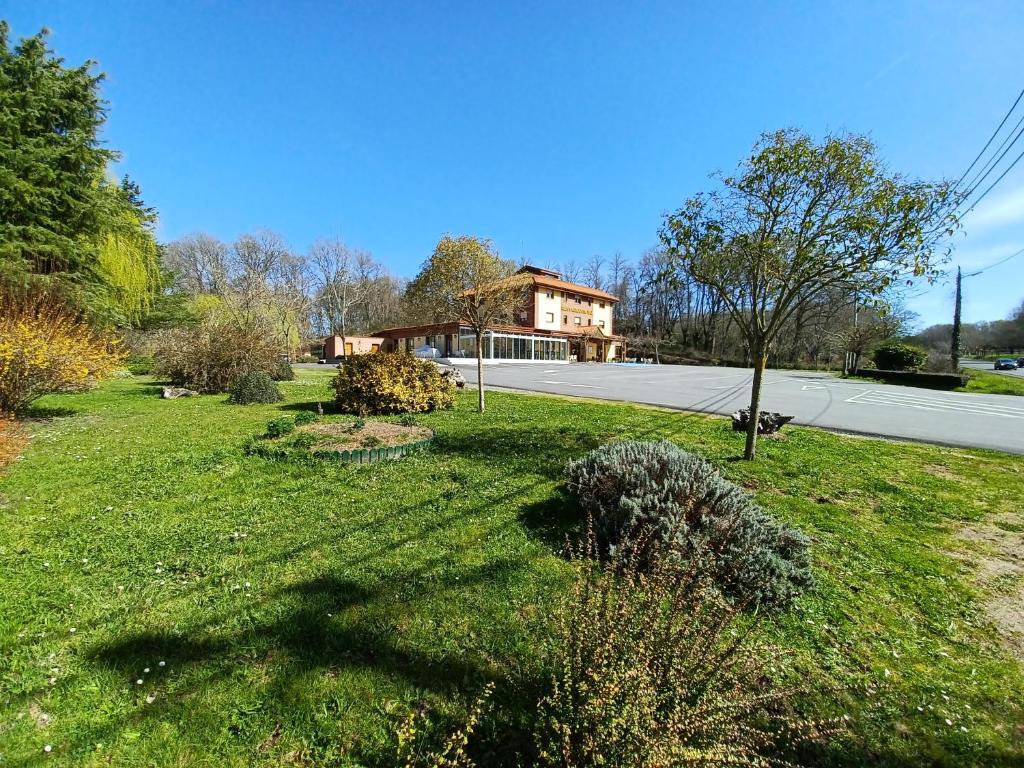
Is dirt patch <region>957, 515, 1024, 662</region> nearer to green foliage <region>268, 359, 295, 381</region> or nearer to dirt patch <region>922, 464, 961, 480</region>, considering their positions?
dirt patch <region>922, 464, 961, 480</region>

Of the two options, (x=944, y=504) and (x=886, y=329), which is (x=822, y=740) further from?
(x=886, y=329)

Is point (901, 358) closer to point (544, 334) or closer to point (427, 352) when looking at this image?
point (544, 334)

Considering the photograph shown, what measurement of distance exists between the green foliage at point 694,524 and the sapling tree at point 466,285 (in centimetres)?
572

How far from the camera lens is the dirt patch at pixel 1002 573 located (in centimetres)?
273

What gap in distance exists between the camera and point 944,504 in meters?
4.59

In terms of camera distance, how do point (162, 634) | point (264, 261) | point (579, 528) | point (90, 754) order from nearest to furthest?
point (90, 754) < point (162, 634) < point (579, 528) < point (264, 261)

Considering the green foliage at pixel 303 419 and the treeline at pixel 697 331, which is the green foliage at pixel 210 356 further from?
the treeline at pixel 697 331

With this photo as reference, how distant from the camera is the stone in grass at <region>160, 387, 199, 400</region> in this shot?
1238 centimetres

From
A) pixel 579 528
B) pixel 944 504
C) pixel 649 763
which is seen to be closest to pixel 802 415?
pixel 944 504

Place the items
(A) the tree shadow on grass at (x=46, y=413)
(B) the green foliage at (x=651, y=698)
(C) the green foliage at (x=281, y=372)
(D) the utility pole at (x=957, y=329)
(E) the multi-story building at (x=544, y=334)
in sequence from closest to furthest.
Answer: (B) the green foliage at (x=651, y=698), (A) the tree shadow on grass at (x=46, y=413), (C) the green foliage at (x=281, y=372), (D) the utility pole at (x=957, y=329), (E) the multi-story building at (x=544, y=334)

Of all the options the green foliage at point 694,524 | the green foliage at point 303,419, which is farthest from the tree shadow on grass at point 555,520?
the green foliage at point 303,419

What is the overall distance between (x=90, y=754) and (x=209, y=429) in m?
7.32

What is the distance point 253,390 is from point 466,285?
7260mm

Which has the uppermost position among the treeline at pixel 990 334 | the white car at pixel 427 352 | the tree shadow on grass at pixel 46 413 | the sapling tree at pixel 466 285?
the treeline at pixel 990 334
